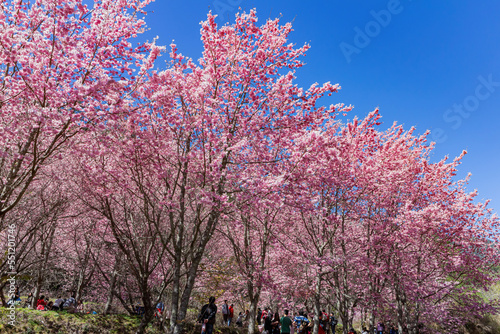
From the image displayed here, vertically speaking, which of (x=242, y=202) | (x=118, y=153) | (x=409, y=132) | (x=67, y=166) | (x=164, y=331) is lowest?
(x=164, y=331)

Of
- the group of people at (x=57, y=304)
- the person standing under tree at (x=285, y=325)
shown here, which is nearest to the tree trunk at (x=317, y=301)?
the person standing under tree at (x=285, y=325)

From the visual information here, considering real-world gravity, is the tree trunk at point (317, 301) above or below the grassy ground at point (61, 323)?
above

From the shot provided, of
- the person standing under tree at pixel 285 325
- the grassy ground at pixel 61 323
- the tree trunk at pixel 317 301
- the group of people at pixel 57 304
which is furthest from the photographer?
the group of people at pixel 57 304

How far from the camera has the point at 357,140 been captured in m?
11.7

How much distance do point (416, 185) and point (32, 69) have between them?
14.5 metres

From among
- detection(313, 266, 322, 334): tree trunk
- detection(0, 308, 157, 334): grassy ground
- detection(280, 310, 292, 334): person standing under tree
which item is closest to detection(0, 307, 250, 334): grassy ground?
detection(0, 308, 157, 334): grassy ground

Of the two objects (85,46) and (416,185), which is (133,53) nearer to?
(85,46)

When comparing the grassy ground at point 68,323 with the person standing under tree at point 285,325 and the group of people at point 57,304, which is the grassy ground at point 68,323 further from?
the person standing under tree at point 285,325

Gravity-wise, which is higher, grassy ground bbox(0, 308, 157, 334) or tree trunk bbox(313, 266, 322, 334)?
tree trunk bbox(313, 266, 322, 334)

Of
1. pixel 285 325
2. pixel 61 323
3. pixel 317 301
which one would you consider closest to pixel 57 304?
pixel 61 323

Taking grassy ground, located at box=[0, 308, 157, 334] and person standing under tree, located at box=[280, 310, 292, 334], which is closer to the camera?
grassy ground, located at box=[0, 308, 157, 334]

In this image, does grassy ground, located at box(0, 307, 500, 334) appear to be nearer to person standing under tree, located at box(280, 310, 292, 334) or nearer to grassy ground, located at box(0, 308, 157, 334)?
grassy ground, located at box(0, 308, 157, 334)

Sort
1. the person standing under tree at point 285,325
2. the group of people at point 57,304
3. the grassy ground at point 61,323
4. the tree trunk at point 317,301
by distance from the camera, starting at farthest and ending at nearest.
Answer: the group of people at point 57,304 < the person standing under tree at point 285,325 < the tree trunk at point 317,301 < the grassy ground at point 61,323

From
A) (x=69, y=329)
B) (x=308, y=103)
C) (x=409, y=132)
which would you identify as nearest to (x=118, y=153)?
(x=308, y=103)
